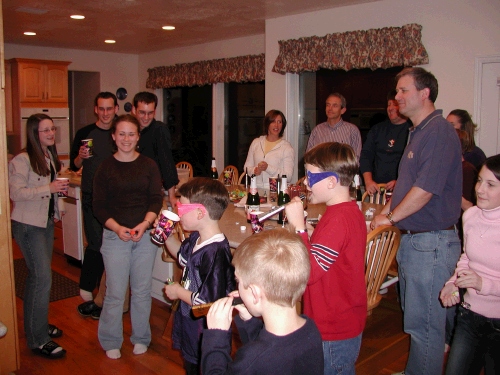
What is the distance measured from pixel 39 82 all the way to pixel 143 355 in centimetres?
600

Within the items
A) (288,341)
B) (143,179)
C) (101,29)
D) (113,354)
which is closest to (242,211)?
(143,179)

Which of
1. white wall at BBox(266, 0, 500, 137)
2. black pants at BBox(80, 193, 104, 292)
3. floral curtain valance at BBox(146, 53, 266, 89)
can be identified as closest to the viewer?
black pants at BBox(80, 193, 104, 292)

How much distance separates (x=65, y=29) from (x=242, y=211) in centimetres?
455

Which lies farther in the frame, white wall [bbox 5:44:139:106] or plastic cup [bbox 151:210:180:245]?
white wall [bbox 5:44:139:106]

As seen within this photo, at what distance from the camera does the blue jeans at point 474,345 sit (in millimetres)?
1913

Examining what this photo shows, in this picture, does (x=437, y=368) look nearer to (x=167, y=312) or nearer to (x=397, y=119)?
(x=167, y=312)

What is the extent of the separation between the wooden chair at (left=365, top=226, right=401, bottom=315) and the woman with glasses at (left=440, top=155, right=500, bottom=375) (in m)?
0.46

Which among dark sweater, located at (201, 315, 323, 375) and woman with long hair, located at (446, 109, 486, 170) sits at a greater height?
woman with long hair, located at (446, 109, 486, 170)

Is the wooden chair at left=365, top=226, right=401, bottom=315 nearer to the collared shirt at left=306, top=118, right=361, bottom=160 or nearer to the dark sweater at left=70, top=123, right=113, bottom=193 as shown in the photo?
the dark sweater at left=70, top=123, right=113, bottom=193

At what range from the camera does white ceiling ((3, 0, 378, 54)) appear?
5047 millimetres

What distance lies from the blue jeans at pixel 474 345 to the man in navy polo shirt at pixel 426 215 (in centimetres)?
33

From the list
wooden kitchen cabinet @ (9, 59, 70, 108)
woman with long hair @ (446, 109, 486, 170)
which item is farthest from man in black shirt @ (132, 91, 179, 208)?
wooden kitchen cabinet @ (9, 59, 70, 108)

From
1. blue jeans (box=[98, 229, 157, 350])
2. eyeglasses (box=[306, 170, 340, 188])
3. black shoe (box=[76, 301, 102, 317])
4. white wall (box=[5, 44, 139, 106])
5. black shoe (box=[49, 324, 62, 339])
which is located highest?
white wall (box=[5, 44, 139, 106])

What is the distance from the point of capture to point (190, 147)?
842 centimetres
